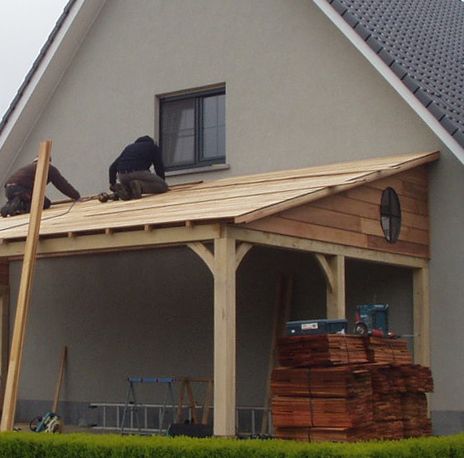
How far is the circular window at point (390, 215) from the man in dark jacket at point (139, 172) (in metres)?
3.35

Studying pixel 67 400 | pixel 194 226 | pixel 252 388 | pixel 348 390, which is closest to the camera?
pixel 348 390

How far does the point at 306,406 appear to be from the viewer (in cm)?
1111

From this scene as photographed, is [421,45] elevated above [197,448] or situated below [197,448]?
above

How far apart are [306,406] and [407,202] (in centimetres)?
449

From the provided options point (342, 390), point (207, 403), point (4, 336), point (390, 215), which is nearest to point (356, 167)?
point (390, 215)

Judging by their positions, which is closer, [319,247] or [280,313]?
[319,247]

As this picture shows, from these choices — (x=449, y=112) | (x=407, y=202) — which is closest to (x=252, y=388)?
(x=407, y=202)

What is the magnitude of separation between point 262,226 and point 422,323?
12.8ft

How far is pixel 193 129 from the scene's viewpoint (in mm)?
18156

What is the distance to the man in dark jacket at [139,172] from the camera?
51.3 ft

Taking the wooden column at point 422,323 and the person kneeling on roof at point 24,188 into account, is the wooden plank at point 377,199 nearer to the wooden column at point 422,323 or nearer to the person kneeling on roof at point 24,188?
the wooden column at point 422,323

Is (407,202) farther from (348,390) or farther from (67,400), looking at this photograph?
(67,400)

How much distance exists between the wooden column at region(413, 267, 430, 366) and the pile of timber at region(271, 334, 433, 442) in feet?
9.93

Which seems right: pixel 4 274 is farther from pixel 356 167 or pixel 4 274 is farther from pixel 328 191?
pixel 328 191
